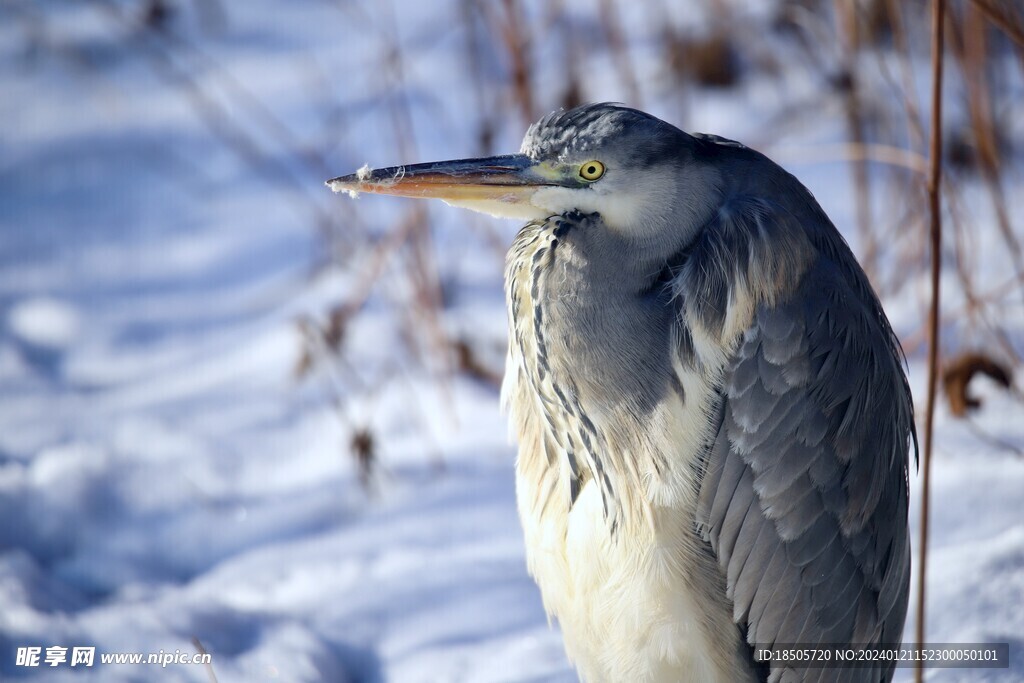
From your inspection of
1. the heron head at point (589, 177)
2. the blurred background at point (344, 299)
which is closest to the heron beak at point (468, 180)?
the heron head at point (589, 177)

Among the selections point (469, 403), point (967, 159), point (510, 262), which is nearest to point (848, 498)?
point (510, 262)

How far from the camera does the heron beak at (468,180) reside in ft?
5.76

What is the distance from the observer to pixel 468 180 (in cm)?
177

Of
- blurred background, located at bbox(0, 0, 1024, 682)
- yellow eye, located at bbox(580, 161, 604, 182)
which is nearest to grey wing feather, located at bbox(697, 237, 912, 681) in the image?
yellow eye, located at bbox(580, 161, 604, 182)

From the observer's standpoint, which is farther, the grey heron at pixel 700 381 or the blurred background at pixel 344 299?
the blurred background at pixel 344 299

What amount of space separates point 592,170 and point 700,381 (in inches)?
16.2

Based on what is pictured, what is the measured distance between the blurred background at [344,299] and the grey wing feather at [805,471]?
509mm

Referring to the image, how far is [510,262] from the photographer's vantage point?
1896 mm

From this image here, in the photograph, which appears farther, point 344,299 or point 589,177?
→ point 344,299

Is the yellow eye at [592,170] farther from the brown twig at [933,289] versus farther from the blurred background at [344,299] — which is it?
the blurred background at [344,299]

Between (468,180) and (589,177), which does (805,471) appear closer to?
(589,177)

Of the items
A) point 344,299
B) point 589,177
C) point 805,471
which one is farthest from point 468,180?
point 344,299

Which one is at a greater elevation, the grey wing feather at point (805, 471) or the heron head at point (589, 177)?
the heron head at point (589, 177)

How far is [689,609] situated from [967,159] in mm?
2829
